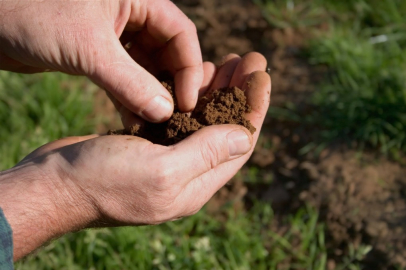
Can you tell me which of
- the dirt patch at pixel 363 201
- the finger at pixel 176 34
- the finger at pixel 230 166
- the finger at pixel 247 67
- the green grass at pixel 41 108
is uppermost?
the finger at pixel 176 34

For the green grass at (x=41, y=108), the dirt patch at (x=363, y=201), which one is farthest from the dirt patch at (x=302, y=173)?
the green grass at (x=41, y=108)

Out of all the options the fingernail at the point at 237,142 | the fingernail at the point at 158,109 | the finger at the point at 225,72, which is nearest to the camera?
the fingernail at the point at 237,142

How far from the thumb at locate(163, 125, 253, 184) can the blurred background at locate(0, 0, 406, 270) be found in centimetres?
89

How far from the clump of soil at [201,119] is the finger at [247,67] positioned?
0.13m

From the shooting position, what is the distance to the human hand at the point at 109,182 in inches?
71.6

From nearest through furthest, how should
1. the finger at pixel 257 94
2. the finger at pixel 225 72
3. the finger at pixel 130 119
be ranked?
the finger at pixel 257 94, the finger at pixel 130 119, the finger at pixel 225 72

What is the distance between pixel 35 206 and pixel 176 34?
120 centimetres

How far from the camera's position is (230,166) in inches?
88.2

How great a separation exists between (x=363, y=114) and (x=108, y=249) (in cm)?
202

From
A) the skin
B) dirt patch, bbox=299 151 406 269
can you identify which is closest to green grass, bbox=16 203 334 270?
dirt patch, bbox=299 151 406 269

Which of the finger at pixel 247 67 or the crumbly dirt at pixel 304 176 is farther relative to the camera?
the crumbly dirt at pixel 304 176

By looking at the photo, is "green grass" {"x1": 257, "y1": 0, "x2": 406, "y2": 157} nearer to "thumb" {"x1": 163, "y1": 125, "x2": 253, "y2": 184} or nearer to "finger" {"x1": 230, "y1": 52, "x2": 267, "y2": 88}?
"finger" {"x1": 230, "y1": 52, "x2": 267, "y2": 88}

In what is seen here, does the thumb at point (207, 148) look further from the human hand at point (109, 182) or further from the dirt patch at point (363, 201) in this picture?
the dirt patch at point (363, 201)

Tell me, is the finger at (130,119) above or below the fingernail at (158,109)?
below
